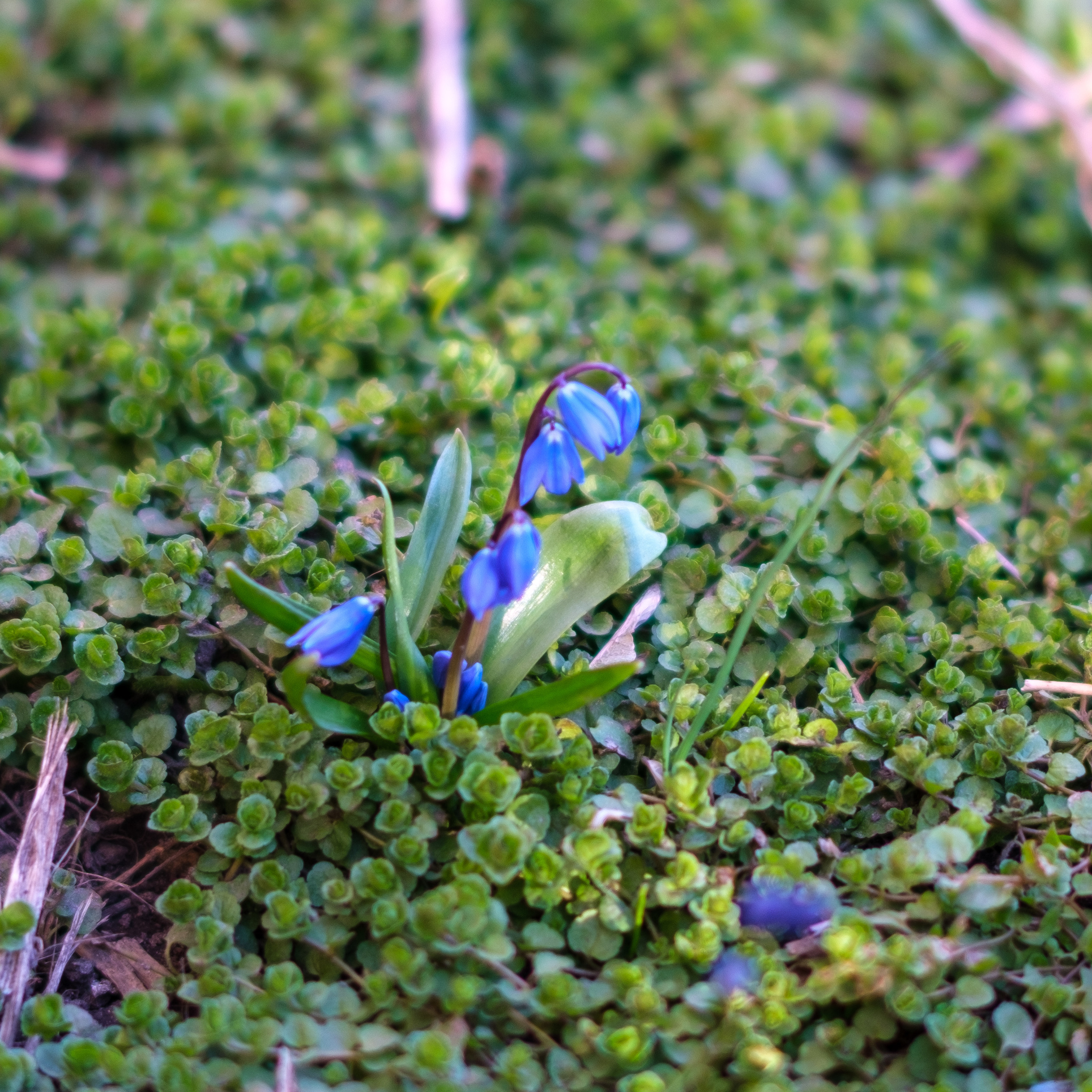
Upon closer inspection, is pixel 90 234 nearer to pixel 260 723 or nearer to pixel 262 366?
pixel 262 366

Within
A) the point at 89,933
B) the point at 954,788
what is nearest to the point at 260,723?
the point at 89,933

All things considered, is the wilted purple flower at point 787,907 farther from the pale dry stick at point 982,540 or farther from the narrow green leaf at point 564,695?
the pale dry stick at point 982,540

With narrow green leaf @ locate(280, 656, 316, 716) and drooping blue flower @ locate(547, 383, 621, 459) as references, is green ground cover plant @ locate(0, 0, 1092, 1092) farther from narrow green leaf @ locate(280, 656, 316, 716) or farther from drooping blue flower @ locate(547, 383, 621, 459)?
drooping blue flower @ locate(547, 383, 621, 459)

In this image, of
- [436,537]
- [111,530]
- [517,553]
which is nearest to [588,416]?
[517,553]

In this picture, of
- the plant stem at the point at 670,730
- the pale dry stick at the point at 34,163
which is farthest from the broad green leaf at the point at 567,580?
the pale dry stick at the point at 34,163

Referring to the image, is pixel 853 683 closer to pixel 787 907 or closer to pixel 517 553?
pixel 787 907

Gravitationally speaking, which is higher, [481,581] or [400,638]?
[481,581]
